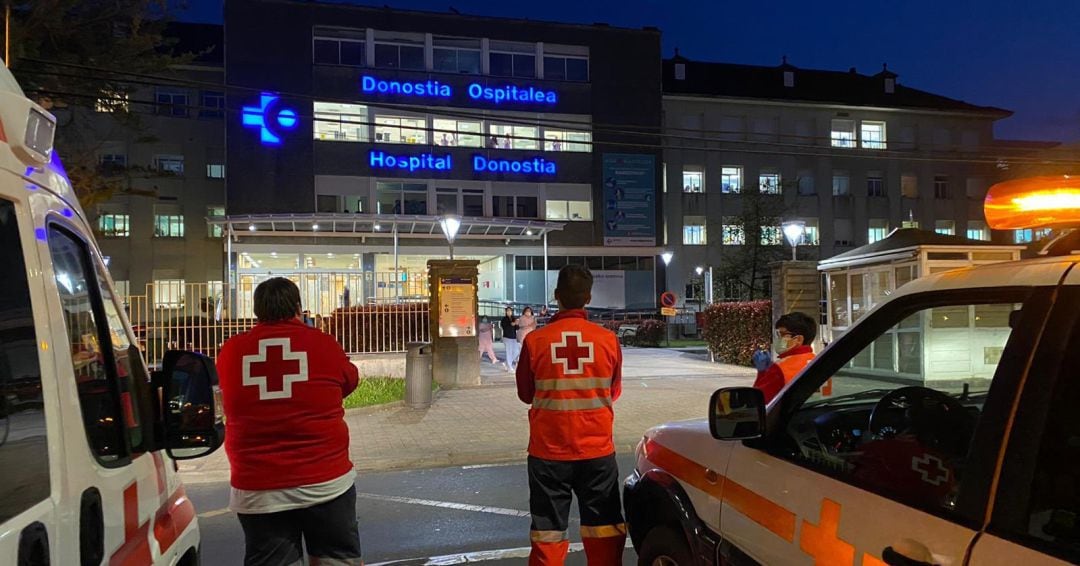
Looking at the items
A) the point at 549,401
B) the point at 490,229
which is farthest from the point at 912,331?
the point at 490,229

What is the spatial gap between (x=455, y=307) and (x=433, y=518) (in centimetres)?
815

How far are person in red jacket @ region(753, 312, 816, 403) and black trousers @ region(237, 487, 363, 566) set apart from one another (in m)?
2.69

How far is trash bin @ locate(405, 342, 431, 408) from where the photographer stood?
459 inches

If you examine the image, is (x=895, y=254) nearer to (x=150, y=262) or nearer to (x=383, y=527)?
(x=383, y=527)

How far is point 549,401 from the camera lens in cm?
345

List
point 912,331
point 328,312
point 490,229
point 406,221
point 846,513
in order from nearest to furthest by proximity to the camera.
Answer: point 846,513
point 912,331
point 328,312
point 406,221
point 490,229

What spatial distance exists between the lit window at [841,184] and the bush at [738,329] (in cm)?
2783

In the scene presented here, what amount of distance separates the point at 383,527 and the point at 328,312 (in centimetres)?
964

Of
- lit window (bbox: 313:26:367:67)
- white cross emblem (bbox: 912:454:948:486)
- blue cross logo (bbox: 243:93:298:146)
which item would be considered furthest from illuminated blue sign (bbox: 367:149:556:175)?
white cross emblem (bbox: 912:454:948:486)

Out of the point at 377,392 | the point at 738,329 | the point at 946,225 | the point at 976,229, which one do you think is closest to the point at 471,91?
the point at 738,329

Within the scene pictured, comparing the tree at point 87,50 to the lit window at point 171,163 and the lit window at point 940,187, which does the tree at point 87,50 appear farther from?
the lit window at point 940,187

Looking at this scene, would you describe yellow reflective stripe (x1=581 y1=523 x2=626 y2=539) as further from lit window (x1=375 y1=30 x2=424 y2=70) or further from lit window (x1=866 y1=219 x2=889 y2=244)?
lit window (x1=866 y1=219 x2=889 y2=244)

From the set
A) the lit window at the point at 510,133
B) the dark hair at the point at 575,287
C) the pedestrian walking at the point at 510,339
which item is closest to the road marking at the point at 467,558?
the dark hair at the point at 575,287

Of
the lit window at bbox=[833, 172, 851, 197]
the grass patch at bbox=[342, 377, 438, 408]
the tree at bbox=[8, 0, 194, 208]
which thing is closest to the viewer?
the grass patch at bbox=[342, 377, 438, 408]
